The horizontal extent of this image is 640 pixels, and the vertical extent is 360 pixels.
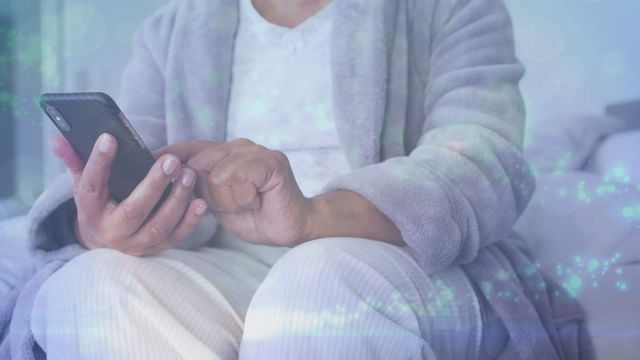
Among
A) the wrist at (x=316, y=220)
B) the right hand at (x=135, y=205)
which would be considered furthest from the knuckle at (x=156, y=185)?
the wrist at (x=316, y=220)

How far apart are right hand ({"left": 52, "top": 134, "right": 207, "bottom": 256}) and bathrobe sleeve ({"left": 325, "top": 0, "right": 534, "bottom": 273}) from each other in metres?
0.11

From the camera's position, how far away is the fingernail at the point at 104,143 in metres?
0.44

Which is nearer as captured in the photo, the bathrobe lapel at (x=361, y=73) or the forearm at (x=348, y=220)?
the forearm at (x=348, y=220)

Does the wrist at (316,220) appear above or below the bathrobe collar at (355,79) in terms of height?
below

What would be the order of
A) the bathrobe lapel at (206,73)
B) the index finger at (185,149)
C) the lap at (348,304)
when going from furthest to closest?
1. the bathrobe lapel at (206,73)
2. the index finger at (185,149)
3. the lap at (348,304)

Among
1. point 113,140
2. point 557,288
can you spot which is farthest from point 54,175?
point 557,288

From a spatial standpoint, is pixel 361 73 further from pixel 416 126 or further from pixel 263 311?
pixel 263 311

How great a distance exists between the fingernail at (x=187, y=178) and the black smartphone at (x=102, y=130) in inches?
0.9

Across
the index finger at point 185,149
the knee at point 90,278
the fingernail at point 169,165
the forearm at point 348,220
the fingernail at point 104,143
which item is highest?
the fingernail at point 104,143

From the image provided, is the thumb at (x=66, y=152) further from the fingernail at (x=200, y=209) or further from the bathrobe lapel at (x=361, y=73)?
the bathrobe lapel at (x=361, y=73)

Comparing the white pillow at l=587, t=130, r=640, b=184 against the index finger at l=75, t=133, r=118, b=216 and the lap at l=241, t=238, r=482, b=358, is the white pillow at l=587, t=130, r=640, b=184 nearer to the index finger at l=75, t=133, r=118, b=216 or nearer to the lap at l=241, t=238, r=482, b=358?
the lap at l=241, t=238, r=482, b=358

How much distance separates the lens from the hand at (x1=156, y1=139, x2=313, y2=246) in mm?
445

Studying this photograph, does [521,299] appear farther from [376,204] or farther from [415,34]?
[415,34]

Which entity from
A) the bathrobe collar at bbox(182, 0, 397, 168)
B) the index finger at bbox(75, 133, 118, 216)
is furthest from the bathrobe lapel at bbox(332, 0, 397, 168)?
the index finger at bbox(75, 133, 118, 216)
